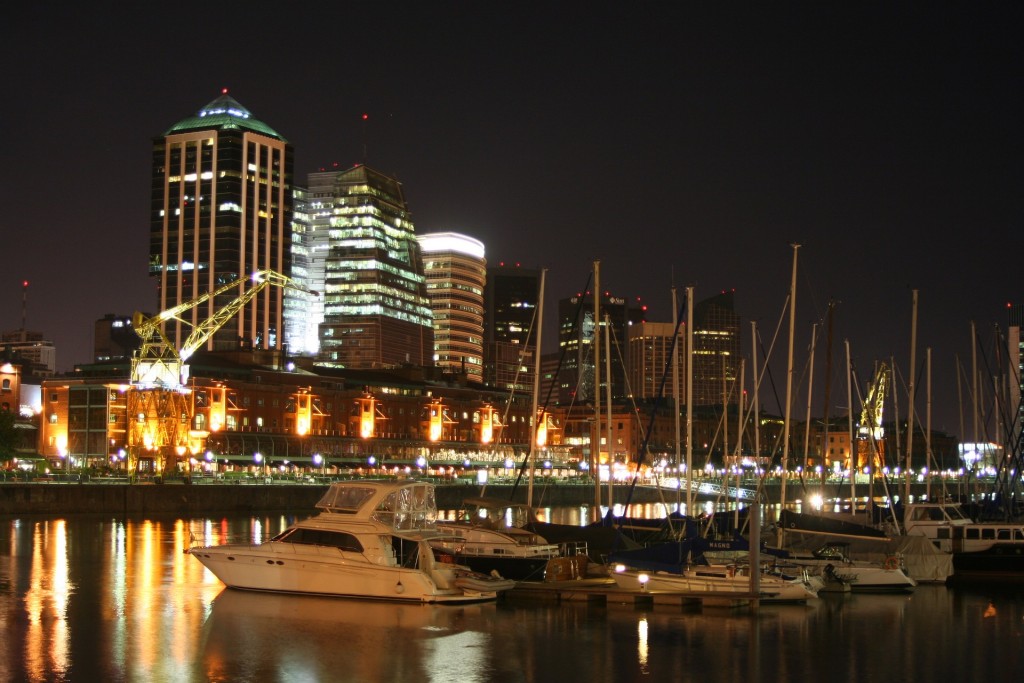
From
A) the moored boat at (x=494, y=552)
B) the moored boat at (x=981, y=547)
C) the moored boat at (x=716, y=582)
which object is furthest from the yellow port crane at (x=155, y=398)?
the moored boat at (x=716, y=582)

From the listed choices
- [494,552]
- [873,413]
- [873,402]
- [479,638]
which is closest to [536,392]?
[494,552]

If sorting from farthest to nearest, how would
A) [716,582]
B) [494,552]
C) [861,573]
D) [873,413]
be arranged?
[873,413] → [861,573] → [494,552] → [716,582]

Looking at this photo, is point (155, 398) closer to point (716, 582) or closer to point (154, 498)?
point (154, 498)

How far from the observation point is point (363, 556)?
121ft

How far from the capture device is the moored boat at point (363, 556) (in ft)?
120

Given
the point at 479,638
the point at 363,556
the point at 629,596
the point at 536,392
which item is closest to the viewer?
the point at 479,638

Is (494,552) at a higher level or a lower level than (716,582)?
higher

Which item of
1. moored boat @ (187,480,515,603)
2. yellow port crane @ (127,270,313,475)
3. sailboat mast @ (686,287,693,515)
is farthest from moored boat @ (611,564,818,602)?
yellow port crane @ (127,270,313,475)

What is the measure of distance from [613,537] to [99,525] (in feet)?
136

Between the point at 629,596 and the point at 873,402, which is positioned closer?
the point at 629,596

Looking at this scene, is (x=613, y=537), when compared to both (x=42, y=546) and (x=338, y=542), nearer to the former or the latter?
(x=338, y=542)

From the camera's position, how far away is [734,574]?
3825cm

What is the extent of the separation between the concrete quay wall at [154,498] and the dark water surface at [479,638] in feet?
138

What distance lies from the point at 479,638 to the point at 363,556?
6.25 meters
